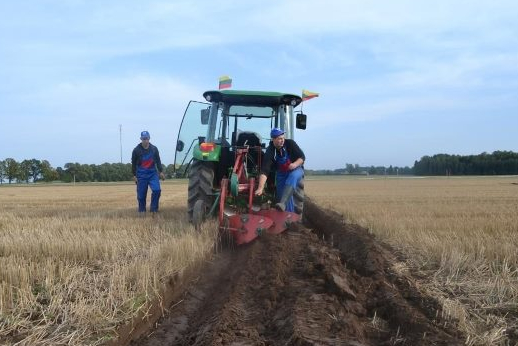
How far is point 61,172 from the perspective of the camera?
7581 cm

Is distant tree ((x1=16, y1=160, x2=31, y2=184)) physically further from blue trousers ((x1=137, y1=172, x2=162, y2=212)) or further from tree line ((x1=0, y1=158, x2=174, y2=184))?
blue trousers ((x1=137, y1=172, x2=162, y2=212))

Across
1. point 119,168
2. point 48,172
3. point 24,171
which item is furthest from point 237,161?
point 24,171

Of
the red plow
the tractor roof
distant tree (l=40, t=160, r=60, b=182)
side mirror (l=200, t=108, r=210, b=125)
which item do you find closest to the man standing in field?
side mirror (l=200, t=108, r=210, b=125)

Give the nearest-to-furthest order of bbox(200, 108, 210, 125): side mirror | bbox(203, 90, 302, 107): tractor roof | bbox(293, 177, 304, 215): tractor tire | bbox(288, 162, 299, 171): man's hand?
1. bbox(288, 162, 299, 171): man's hand
2. bbox(293, 177, 304, 215): tractor tire
3. bbox(203, 90, 302, 107): tractor roof
4. bbox(200, 108, 210, 125): side mirror

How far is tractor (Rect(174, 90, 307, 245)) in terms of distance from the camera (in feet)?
21.2

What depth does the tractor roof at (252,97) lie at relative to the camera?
25.2 ft

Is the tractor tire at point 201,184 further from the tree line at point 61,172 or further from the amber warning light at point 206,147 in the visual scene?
the tree line at point 61,172

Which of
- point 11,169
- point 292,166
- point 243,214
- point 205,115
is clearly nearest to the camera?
point 243,214

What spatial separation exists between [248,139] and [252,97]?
27.7 inches

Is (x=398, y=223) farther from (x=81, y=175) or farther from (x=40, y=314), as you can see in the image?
→ (x=81, y=175)

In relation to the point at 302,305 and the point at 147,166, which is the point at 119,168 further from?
the point at 302,305

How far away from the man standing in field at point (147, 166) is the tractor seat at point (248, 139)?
2.41m

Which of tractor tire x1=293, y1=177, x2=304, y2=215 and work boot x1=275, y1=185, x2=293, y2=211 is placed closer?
work boot x1=275, y1=185, x2=293, y2=211

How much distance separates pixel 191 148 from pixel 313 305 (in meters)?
5.28
